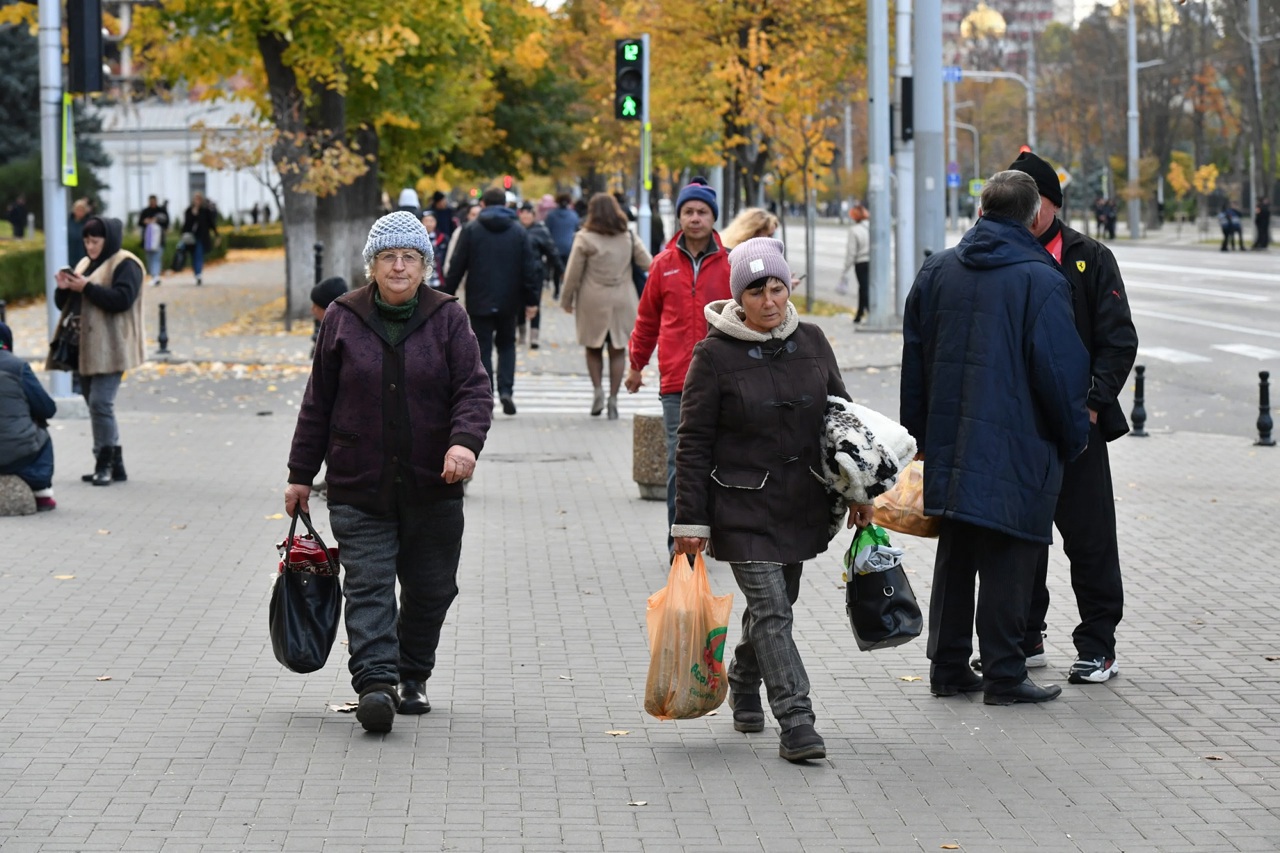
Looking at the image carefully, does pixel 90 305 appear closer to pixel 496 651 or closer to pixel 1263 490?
pixel 496 651

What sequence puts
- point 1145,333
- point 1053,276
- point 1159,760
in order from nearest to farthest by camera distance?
point 1159,760 < point 1053,276 < point 1145,333

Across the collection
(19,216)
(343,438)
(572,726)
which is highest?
(19,216)

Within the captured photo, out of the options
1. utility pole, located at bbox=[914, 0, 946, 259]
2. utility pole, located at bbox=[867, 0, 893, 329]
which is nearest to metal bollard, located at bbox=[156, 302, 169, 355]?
utility pole, located at bbox=[914, 0, 946, 259]

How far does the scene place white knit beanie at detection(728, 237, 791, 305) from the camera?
6133 millimetres

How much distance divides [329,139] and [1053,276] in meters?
22.3

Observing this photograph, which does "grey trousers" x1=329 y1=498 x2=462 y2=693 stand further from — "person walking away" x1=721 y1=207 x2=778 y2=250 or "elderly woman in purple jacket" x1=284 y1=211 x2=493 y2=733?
"person walking away" x1=721 y1=207 x2=778 y2=250

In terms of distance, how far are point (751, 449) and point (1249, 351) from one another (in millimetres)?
17576

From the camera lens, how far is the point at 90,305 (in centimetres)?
1197

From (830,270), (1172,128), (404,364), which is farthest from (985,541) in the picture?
(1172,128)

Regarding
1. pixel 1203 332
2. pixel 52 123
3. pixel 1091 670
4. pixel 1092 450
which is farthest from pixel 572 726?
pixel 1203 332

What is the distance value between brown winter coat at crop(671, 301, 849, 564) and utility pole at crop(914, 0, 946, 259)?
617 inches

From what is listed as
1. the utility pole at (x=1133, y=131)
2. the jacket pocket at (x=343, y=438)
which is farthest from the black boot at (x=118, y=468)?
the utility pole at (x=1133, y=131)

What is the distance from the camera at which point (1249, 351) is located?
22.3 meters

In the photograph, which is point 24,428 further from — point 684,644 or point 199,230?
point 199,230
